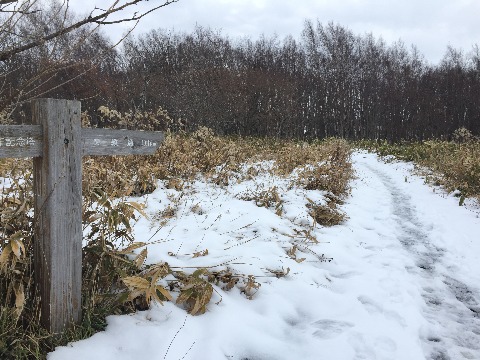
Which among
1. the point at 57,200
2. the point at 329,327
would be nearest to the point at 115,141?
the point at 57,200

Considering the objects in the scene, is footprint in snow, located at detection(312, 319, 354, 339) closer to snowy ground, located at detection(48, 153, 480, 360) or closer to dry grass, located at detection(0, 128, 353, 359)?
snowy ground, located at detection(48, 153, 480, 360)

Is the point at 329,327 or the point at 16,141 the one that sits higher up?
the point at 16,141

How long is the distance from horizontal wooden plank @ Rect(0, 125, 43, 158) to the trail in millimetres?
2735

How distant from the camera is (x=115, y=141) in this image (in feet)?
7.32

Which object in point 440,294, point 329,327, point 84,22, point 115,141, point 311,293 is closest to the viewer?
point 84,22

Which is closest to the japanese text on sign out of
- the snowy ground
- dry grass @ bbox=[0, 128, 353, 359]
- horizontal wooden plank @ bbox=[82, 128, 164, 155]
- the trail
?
horizontal wooden plank @ bbox=[82, 128, 164, 155]

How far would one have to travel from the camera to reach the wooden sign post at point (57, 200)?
192 cm

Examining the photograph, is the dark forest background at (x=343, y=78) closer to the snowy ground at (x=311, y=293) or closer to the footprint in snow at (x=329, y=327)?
the snowy ground at (x=311, y=293)

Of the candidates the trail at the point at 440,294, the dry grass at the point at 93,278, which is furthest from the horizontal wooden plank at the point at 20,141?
the trail at the point at 440,294

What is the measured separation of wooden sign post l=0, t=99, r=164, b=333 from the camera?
1.92 m

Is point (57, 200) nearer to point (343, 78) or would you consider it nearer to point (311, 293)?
point (311, 293)

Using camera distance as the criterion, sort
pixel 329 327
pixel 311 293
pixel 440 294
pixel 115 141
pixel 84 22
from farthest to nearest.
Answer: pixel 440 294, pixel 311 293, pixel 329 327, pixel 115 141, pixel 84 22

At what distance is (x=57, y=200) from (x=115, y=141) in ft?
1.63

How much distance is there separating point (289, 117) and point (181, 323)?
2487 cm
